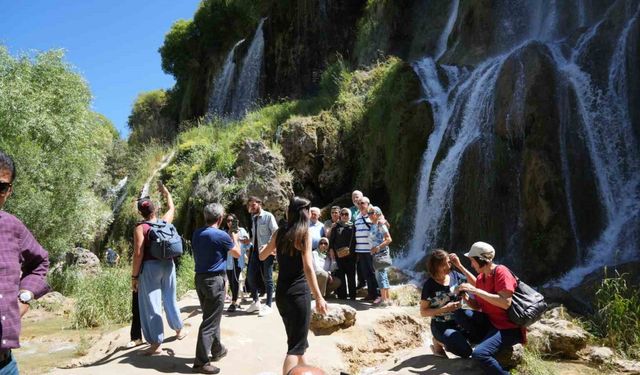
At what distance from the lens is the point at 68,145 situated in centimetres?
1484

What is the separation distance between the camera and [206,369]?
16.7ft

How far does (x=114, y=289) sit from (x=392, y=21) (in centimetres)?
1430

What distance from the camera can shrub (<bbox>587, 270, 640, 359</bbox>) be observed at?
21.7 feet

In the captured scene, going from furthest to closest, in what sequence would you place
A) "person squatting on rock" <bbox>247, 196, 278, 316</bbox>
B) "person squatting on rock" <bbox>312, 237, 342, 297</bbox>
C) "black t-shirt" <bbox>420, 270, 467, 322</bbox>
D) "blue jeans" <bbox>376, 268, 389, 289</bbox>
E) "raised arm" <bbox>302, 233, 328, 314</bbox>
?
"blue jeans" <bbox>376, 268, 389, 289</bbox>, "person squatting on rock" <bbox>312, 237, 342, 297</bbox>, "person squatting on rock" <bbox>247, 196, 278, 316</bbox>, "black t-shirt" <bbox>420, 270, 467, 322</bbox>, "raised arm" <bbox>302, 233, 328, 314</bbox>

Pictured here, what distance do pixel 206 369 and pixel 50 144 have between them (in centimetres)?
1187

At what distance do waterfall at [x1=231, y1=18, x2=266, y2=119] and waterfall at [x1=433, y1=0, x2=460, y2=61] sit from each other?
10240 mm

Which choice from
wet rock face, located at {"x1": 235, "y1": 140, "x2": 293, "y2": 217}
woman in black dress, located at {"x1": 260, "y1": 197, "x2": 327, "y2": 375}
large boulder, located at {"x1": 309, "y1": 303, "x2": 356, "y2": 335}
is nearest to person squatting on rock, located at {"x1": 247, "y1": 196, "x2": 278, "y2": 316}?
large boulder, located at {"x1": 309, "y1": 303, "x2": 356, "y2": 335}

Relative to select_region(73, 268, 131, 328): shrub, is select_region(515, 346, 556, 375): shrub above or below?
below

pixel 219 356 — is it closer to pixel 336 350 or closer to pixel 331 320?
pixel 336 350

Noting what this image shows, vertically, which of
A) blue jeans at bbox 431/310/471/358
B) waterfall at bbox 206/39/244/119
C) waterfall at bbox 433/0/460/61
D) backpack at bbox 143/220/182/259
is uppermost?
waterfall at bbox 206/39/244/119

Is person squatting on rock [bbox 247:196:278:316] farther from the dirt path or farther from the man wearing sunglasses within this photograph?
the man wearing sunglasses

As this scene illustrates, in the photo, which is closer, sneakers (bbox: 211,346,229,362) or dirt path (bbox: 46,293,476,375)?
dirt path (bbox: 46,293,476,375)

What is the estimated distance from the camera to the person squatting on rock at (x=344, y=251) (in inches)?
307

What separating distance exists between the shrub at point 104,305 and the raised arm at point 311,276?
652cm
